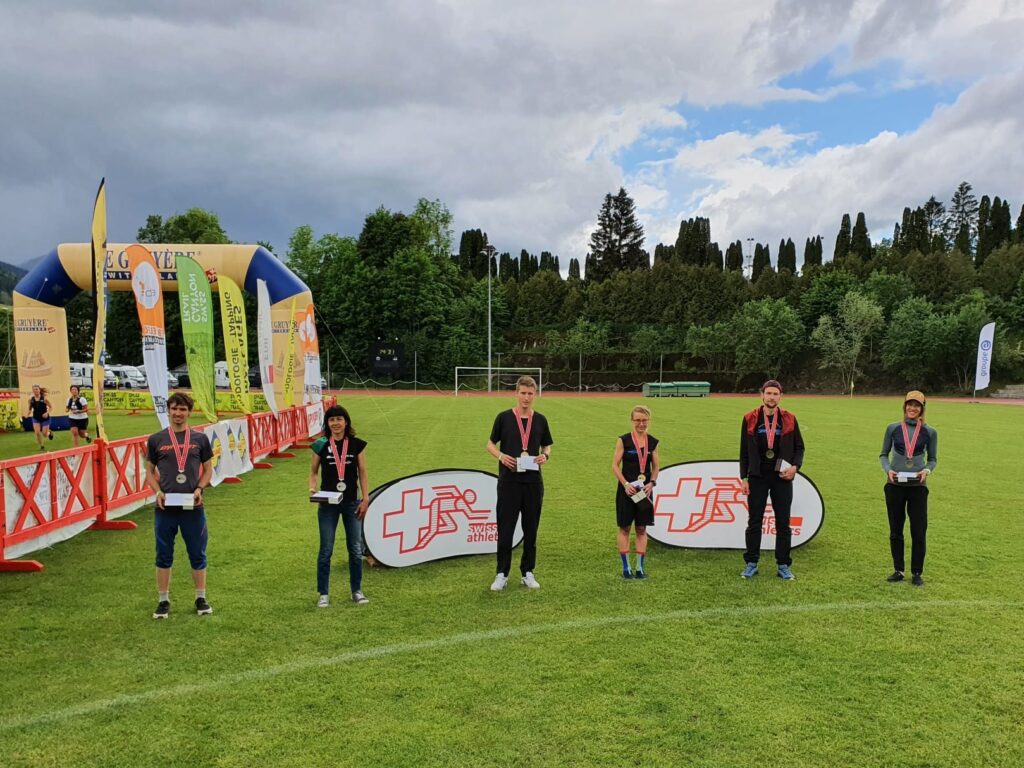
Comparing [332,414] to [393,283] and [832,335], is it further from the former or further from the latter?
[832,335]

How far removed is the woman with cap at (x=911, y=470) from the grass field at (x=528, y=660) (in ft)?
1.58

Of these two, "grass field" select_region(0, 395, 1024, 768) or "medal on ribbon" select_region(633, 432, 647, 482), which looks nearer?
"grass field" select_region(0, 395, 1024, 768)

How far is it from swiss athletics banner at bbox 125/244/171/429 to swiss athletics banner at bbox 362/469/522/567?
16.0ft

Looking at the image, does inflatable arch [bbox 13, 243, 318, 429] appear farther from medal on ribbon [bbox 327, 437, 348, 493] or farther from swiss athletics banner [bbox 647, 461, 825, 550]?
medal on ribbon [bbox 327, 437, 348, 493]

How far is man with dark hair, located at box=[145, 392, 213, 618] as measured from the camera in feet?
16.7

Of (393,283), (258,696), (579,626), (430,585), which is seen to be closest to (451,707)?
(258,696)

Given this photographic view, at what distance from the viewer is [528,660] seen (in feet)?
14.7

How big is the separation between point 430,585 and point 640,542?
2129 mm

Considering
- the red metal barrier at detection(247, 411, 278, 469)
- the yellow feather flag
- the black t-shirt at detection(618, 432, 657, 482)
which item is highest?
the yellow feather flag

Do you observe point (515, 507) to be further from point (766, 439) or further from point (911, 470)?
point (911, 470)

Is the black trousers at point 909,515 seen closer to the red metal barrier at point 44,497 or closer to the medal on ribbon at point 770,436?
the medal on ribbon at point 770,436

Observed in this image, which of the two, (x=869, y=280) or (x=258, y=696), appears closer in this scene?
(x=258, y=696)

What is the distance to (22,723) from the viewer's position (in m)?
3.68

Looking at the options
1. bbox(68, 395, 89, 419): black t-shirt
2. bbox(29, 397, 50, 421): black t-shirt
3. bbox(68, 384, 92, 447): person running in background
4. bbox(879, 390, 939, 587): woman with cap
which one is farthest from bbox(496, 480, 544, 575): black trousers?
bbox(29, 397, 50, 421): black t-shirt
